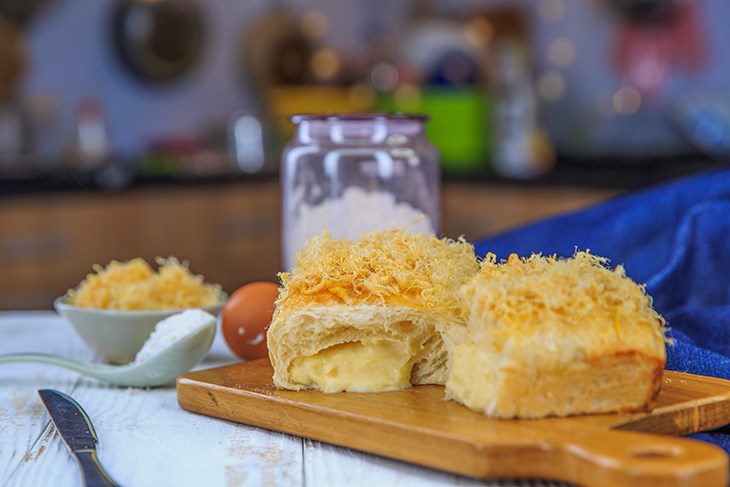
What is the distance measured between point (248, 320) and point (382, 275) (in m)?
0.28

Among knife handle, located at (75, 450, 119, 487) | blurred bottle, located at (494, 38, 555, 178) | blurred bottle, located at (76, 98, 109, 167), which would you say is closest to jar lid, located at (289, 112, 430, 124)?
knife handle, located at (75, 450, 119, 487)

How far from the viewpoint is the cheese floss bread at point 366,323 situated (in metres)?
0.93

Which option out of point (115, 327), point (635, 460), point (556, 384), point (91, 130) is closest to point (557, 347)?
point (556, 384)

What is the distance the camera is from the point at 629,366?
0.85 meters

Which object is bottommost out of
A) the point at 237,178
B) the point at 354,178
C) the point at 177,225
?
the point at 177,225

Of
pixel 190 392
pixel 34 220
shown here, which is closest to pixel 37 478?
pixel 190 392

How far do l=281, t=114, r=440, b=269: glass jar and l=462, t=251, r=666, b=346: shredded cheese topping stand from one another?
16.7 inches

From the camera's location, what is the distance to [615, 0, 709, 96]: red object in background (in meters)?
3.79

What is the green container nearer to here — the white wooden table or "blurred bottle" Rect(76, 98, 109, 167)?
"blurred bottle" Rect(76, 98, 109, 167)

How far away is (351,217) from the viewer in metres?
1.30

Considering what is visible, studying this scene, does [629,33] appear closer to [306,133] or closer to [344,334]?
[306,133]

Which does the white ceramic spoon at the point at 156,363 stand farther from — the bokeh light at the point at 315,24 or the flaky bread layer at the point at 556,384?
the bokeh light at the point at 315,24

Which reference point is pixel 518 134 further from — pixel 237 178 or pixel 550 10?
pixel 237 178

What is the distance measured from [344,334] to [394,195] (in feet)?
1.35
